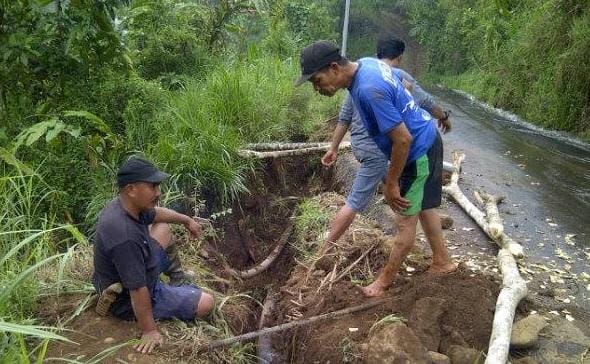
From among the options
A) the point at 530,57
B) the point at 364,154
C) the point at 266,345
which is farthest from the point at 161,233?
the point at 530,57

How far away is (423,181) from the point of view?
11.6 feet

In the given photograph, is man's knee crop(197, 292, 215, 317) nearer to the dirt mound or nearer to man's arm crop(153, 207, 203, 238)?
man's arm crop(153, 207, 203, 238)

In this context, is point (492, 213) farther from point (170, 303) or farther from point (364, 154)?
point (170, 303)

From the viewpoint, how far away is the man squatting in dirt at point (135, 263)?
3070mm

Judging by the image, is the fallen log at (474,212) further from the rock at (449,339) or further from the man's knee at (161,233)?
the man's knee at (161,233)

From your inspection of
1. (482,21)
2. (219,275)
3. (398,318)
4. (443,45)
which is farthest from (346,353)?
(443,45)

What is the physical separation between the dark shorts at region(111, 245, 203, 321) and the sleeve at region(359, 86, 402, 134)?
172cm

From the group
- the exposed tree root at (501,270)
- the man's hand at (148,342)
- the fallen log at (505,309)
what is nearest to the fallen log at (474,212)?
the exposed tree root at (501,270)

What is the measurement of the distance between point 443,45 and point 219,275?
84.6 feet

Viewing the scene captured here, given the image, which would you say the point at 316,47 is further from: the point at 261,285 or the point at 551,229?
the point at 551,229

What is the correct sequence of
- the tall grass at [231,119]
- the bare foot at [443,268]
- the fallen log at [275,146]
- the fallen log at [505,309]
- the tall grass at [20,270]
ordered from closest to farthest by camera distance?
1. the tall grass at [20,270]
2. the fallen log at [505,309]
3. the bare foot at [443,268]
4. the tall grass at [231,119]
5. the fallen log at [275,146]

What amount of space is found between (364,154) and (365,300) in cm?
112

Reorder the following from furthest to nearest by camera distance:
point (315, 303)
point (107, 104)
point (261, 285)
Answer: point (107, 104) < point (261, 285) < point (315, 303)

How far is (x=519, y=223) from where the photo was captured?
5293mm
